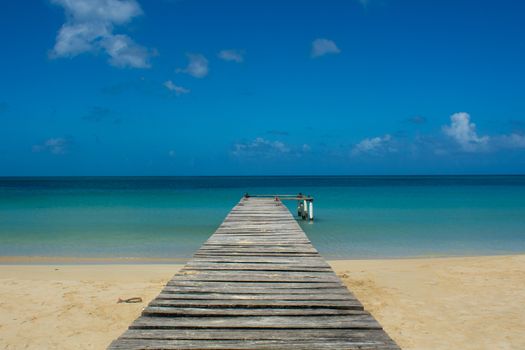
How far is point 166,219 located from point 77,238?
6.92 meters

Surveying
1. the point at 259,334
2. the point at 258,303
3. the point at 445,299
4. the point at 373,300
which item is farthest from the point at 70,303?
the point at 445,299

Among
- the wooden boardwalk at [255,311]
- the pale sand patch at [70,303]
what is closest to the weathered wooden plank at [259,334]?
the wooden boardwalk at [255,311]

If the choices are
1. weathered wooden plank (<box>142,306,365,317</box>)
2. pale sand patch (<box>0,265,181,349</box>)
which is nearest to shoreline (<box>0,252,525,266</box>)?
pale sand patch (<box>0,265,181,349</box>)

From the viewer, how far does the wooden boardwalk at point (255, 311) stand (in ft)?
10.2

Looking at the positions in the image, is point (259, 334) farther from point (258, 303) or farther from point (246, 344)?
point (258, 303)

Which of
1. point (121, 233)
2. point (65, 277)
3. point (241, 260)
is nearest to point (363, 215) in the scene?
point (121, 233)

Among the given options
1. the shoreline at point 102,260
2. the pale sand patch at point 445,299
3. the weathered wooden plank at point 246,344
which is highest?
the weathered wooden plank at point 246,344

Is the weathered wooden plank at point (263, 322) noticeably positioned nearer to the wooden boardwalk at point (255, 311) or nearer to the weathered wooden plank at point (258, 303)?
the wooden boardwalk at point (255, 311)

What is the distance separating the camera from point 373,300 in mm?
8000

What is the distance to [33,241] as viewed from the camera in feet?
54.5

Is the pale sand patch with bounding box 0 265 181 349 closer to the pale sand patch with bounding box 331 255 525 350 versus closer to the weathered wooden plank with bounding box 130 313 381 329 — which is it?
the weathered wooden plank with bounding box 130 313 381 329

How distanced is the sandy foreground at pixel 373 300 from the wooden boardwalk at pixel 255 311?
1880mm

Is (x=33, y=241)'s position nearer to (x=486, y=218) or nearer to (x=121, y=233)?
(x=121, y=233)

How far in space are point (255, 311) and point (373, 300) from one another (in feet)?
15.7
